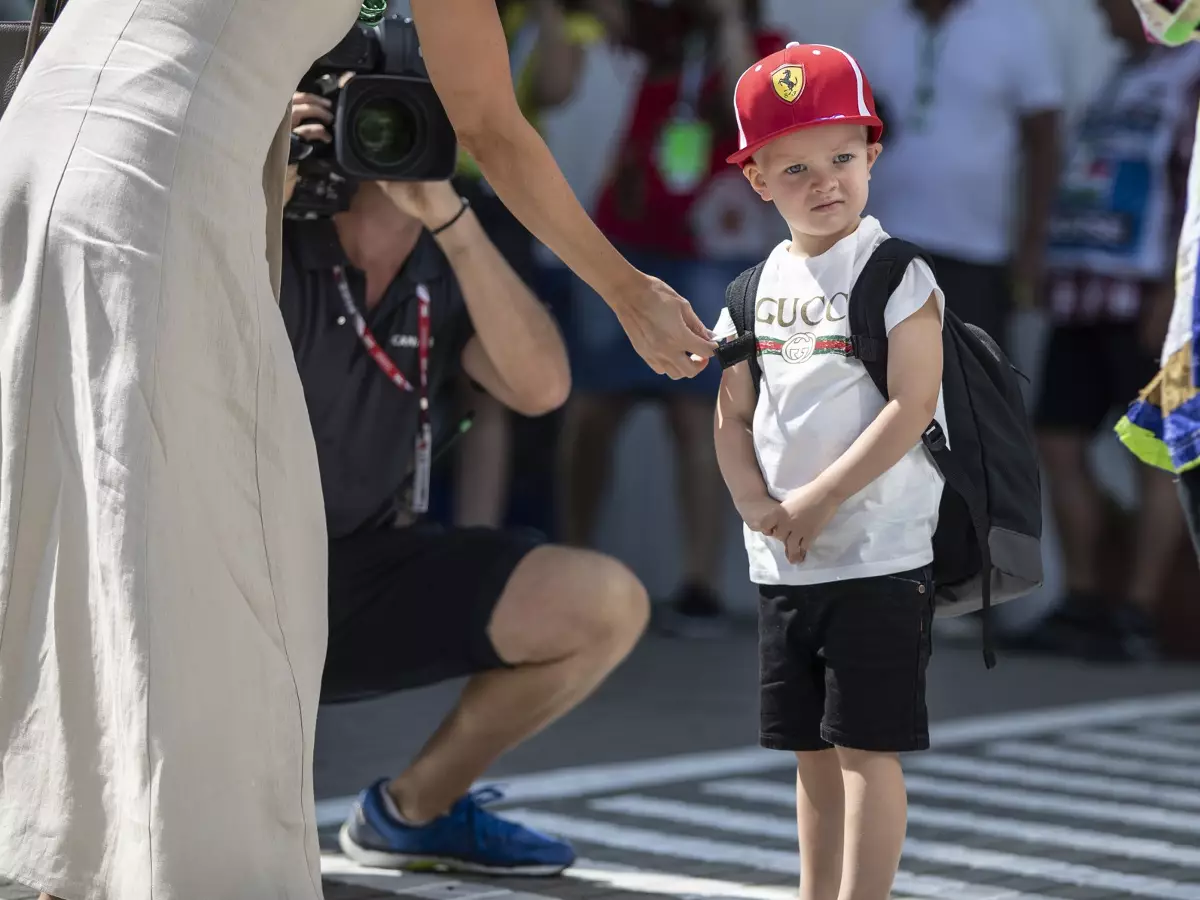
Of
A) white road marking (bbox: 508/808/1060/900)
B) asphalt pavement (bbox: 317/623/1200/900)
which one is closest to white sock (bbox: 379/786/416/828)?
asphalt pavement (bbox: 317/623/1200/900)

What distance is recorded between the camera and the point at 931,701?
20.3 feet

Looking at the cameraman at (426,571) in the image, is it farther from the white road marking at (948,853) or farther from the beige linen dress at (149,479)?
the beige linen dress at (149,479)

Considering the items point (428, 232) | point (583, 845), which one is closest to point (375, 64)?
point (428, 232)

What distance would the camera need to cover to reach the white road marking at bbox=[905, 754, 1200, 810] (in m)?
4.73

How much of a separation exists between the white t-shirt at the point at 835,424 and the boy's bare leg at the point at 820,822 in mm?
304

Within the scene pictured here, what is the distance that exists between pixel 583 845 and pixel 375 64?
1.60 meters

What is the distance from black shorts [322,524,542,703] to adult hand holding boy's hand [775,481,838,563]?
926 mm

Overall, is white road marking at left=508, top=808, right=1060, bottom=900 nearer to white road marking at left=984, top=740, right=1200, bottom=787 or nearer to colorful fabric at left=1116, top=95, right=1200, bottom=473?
colorful fabric at left=1116, top=95, right=1200, bottom=473

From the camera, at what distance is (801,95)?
3.06 meters

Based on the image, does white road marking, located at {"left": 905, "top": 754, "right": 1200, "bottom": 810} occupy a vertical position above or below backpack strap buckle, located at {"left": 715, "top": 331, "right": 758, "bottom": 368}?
below

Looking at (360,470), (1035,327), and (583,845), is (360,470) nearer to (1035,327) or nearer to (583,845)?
(583,845)

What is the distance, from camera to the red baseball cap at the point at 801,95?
305 centimetres

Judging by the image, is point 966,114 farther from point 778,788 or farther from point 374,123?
point 374,123

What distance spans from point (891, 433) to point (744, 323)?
0.35 meters
